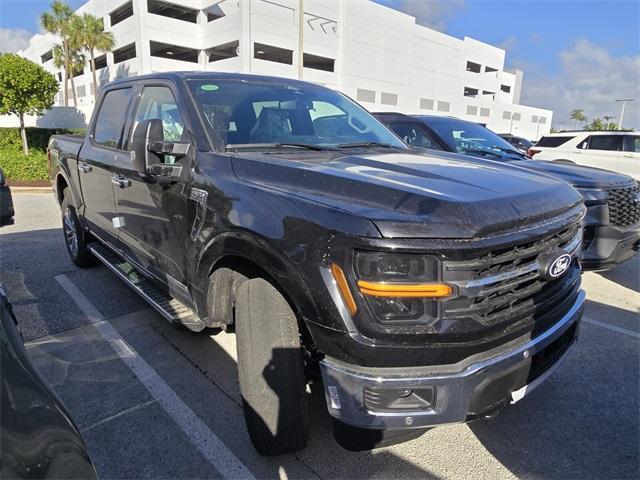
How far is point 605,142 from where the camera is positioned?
1212cm

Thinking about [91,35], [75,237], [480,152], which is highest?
[91,35]

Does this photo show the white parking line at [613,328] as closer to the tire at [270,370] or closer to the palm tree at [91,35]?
the tire at [270,370]

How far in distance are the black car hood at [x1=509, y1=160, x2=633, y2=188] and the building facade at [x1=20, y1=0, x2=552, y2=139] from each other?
2315 centimetres

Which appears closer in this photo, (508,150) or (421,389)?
(421,389)

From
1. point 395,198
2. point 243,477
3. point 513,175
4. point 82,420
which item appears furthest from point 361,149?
point 82,420

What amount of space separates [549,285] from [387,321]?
0.94 metres

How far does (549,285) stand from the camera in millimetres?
2119

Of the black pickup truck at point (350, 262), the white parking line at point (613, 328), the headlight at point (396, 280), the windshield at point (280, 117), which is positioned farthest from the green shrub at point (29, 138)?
the headlight at point (396, 280)

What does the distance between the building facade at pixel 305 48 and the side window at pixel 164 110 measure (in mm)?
24220

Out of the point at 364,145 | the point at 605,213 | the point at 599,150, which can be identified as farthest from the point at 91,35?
the point at 605,213

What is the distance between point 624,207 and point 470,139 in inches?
81.8

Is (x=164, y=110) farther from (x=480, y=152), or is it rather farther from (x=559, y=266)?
(x=480, y=152)

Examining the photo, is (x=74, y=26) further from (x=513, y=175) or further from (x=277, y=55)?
(x=513, y=175)

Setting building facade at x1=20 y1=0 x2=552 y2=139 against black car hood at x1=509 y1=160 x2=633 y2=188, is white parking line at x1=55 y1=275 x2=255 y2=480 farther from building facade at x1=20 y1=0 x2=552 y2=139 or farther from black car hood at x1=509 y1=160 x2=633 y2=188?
building facade at x1=20 y1=0 x2=552 y2=139
